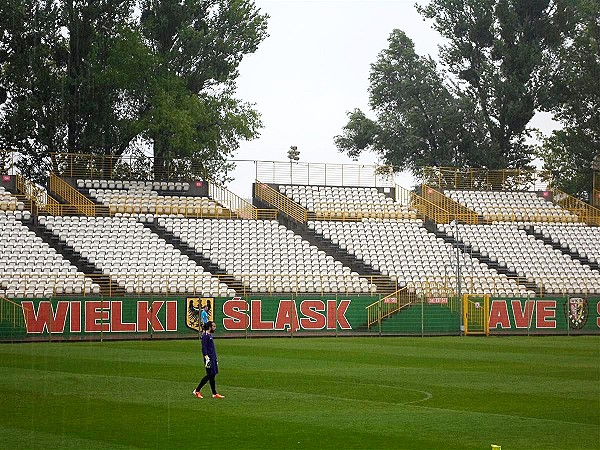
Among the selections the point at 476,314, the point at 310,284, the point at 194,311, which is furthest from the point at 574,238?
the point at 194,311

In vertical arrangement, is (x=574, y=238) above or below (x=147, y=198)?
below

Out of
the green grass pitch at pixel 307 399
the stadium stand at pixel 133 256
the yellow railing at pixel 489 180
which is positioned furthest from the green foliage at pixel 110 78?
the green grass pitch at pixel 307 399

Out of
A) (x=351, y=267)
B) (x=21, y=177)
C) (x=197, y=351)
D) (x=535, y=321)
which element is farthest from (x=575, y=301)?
(x=21, y=177)

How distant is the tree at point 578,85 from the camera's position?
71000 mm

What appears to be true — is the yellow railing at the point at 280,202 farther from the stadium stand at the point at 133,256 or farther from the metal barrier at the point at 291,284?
the stadium stand at the point at 133,256

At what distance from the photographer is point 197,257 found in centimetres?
5156

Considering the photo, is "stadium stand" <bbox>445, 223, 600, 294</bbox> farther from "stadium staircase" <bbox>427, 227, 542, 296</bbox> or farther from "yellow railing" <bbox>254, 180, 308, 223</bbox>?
"yellow railing" <bbox>254, 180, 308, 223</bbox>

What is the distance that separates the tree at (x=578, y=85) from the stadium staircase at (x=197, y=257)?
29.6 m

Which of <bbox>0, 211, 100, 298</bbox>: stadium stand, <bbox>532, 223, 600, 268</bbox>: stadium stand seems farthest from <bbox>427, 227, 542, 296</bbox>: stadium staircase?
<bbox>0, 211, 100, 298</bbox>: stadium stand

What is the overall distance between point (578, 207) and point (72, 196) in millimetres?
29920

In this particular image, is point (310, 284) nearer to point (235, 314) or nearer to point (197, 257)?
point (197, 257)

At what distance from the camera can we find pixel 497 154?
241 feet

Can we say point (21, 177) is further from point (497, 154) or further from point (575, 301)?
point (497, 154)

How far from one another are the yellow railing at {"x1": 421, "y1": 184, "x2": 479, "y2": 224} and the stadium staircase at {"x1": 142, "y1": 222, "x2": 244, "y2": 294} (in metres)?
15.0
